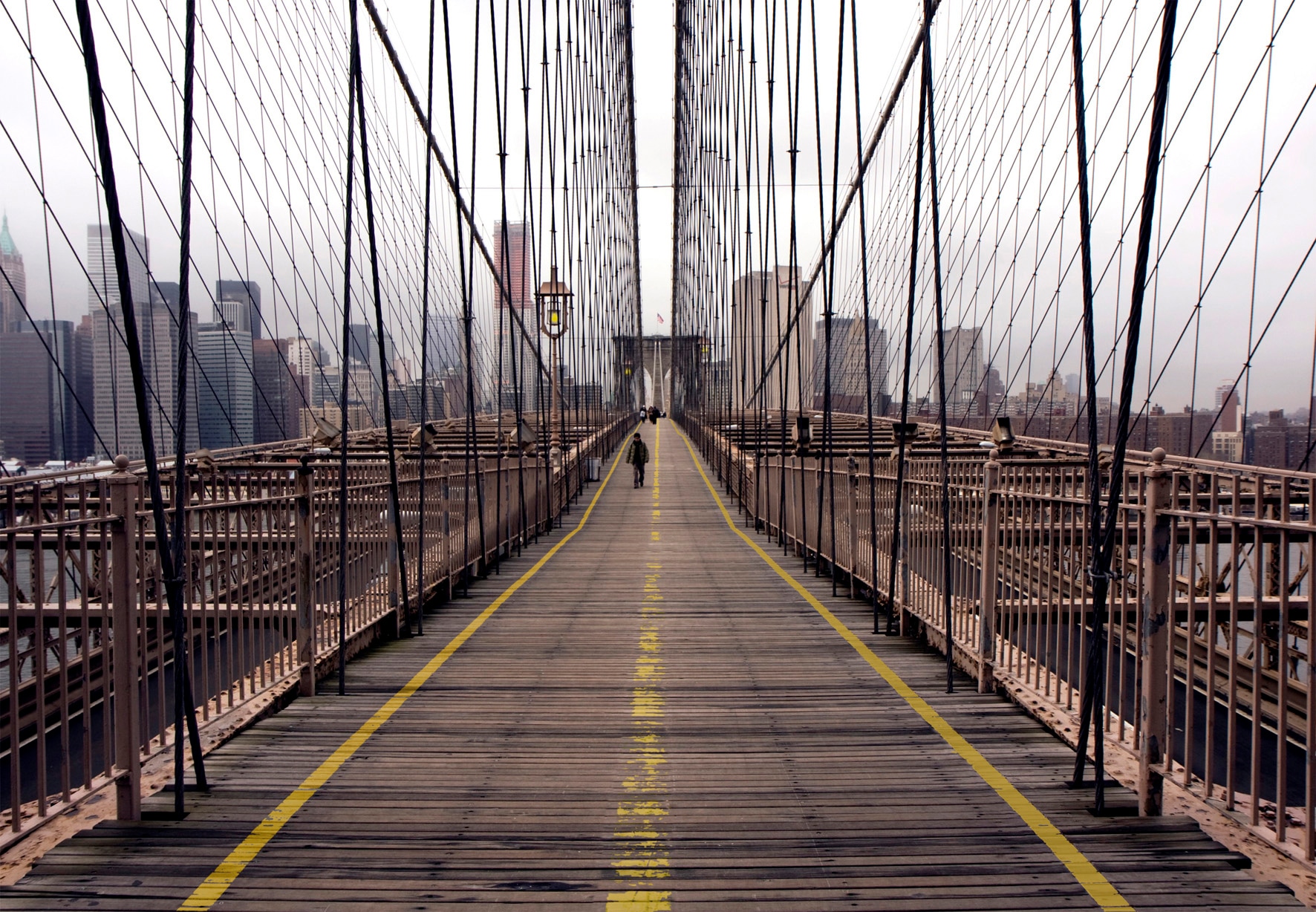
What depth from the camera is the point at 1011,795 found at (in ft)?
12.5

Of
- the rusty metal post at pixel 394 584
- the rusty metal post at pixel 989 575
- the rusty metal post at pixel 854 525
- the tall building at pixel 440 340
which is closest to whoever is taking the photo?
the rusty metal post at pixel 989 575

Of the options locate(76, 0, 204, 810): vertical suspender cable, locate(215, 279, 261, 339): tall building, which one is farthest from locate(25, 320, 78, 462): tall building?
locate(76, 0, 204, 810): vertical suspender cable

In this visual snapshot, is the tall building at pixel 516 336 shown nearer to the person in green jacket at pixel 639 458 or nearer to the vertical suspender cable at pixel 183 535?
the person in green jacket at pixel 639 458

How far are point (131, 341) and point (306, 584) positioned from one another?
7.33ft

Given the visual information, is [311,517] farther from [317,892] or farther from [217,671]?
[317,892]

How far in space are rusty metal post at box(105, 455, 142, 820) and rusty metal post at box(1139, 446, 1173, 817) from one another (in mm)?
3561

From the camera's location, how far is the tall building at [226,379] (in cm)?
1684

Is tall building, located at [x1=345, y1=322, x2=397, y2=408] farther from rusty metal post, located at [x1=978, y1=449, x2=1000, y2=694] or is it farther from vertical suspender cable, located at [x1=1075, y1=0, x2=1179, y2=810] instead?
vertical suspender cable, located at [x1=1075, y1=0, x2=1179, y2=810]

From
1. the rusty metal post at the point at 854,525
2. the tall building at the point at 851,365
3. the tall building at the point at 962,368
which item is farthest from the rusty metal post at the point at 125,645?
the tall building at the point at 851,365

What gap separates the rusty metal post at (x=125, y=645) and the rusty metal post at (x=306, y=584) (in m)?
1.75

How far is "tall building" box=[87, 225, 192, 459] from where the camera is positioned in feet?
40.9

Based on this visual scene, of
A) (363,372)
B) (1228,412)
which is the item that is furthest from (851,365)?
(1228,412)

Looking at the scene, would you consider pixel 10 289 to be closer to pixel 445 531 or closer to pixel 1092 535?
pixel 445 531

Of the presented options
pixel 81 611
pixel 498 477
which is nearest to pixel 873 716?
pixel 81 611
